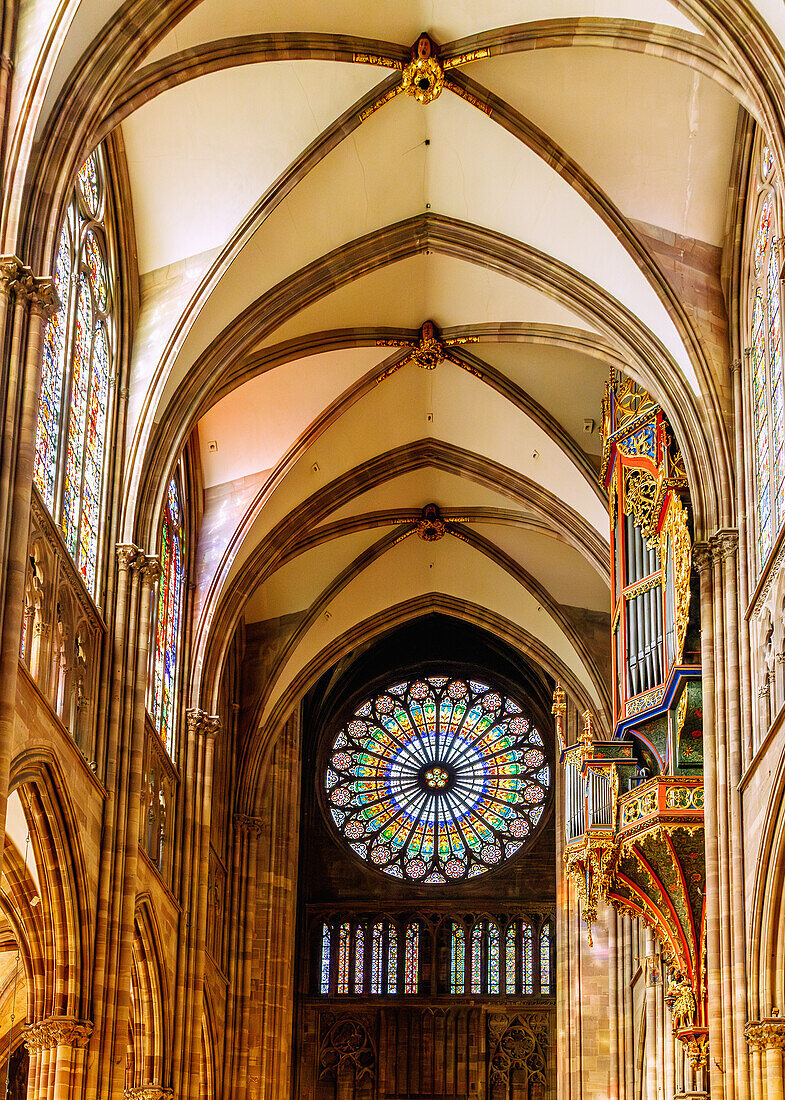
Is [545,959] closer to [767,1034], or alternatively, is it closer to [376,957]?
[376,957]

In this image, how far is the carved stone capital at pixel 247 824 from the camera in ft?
94.4

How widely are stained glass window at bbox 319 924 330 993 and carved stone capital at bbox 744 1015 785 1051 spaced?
52.0 ft

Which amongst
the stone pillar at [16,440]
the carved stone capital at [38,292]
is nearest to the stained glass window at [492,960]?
the stone pillar at [16,440]

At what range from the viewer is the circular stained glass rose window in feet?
106

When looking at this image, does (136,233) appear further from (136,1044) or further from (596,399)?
(136,1044)

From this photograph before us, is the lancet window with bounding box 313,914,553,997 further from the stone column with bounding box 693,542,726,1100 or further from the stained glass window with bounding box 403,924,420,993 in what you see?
the stone column with bounding box 693,542,726,1100

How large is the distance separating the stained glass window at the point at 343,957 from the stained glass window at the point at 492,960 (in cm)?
265

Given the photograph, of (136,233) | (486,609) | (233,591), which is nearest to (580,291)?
(136,233)

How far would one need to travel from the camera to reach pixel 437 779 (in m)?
32.9

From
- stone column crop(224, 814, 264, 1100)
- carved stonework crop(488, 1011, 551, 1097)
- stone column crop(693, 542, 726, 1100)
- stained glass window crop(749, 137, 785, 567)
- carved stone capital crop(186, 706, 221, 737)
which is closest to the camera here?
stained glass window crop(749, 137, 785, 567)

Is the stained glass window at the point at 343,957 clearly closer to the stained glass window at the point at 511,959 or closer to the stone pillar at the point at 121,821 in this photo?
the stained glass window at the point at 511,959

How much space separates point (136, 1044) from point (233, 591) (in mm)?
6885

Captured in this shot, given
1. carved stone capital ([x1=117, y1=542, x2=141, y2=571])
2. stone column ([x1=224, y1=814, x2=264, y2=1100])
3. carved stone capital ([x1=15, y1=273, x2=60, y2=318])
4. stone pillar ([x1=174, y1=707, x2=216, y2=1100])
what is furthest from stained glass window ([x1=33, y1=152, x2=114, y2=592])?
stone column ([x1=224, y1=814, x2=264, y2=1100])

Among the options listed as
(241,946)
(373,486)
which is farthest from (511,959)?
(373,486)
